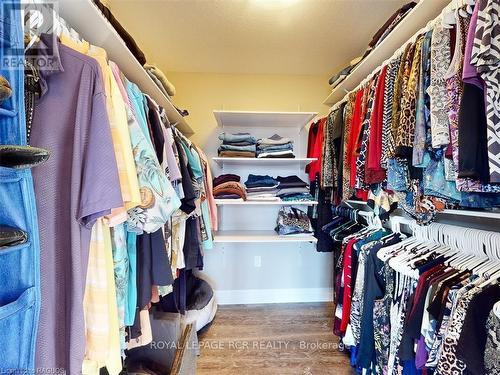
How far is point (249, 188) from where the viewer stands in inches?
97.7

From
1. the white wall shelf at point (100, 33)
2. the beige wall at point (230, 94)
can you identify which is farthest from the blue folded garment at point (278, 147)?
the white wall shelf at point (100, 33)

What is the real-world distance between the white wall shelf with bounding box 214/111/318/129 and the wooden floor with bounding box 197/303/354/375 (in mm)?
1745

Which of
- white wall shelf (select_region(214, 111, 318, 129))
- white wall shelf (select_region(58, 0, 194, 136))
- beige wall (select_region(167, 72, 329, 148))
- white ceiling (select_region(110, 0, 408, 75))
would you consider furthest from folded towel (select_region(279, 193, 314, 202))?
white wall shelf (select_region(58, 0, 194, 136))

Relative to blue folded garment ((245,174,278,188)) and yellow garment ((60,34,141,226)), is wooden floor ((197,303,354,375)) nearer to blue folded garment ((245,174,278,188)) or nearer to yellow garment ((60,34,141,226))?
blue folded garment ((245,174,278,188))

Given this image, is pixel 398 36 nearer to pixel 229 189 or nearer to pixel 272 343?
pixel 229 189

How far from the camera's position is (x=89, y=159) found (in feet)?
2.25

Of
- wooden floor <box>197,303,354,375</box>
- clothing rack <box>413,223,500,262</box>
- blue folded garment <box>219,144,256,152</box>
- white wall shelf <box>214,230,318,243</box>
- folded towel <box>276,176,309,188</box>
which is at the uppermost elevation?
blue folded garment <box>219,144,256,152</box>

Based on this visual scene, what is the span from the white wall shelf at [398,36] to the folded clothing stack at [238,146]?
34.1 inches

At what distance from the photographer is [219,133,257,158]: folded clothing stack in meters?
2.44

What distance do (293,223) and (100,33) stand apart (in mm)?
1955

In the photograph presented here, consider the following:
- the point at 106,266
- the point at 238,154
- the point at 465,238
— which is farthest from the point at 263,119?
the point at 106,266

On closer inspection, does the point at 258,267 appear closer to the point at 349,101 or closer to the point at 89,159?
the point at 349,101

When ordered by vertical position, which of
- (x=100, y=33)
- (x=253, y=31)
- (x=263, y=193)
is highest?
(x=253, y=31)

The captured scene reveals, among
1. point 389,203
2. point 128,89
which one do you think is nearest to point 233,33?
point 128,89
